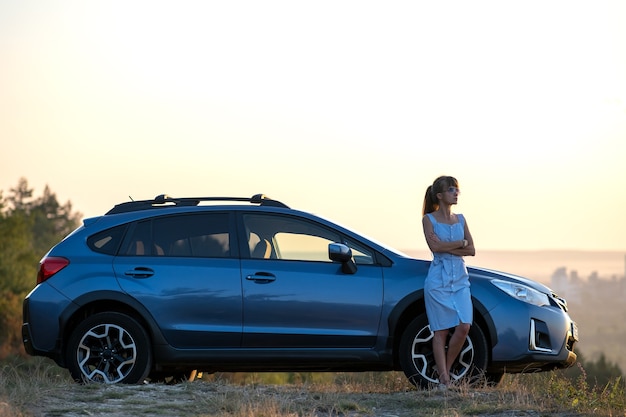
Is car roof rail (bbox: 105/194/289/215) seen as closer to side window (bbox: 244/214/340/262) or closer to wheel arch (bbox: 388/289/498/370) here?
side window (bbox: 244/214/340/262)

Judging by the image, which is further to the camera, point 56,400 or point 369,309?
point 369,309

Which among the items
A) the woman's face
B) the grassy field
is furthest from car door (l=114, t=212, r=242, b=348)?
the woman's face

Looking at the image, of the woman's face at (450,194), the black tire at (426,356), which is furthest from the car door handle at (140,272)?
the woman's face at (450,194)

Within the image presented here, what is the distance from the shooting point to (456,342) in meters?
10.9

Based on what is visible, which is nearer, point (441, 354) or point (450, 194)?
point (441, 354)

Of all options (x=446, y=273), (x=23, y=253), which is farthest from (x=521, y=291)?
(x=23, y=253)

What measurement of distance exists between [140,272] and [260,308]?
3.68 feet

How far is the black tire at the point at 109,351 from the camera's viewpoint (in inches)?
433

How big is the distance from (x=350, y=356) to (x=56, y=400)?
259 cm

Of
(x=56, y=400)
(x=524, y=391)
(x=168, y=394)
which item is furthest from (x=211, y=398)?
(x=524, y=391)

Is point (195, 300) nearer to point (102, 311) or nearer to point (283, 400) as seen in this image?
point (102, 311)

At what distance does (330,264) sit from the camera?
36.1ft

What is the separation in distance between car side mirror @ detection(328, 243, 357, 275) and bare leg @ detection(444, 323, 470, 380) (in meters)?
1.04

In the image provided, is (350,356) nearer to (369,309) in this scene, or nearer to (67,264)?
(369,309)
